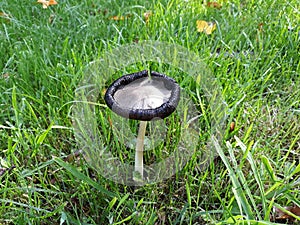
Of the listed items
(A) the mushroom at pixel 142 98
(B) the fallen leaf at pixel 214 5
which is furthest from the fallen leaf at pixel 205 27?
(A) the mushroom at pixel 142 98

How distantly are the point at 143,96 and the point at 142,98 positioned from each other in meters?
0.01

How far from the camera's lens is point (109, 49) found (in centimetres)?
233

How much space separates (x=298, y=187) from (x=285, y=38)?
1.20 m

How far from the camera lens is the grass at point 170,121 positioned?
157 centimetres

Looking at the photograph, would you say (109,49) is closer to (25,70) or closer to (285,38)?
(25,70)

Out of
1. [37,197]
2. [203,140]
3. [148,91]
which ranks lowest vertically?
[37,197]

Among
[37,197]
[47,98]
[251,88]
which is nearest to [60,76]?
[47,98]

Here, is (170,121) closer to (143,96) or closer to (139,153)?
(139,153)

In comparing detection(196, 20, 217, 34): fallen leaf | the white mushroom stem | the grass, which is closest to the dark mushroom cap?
the white mushroom stem

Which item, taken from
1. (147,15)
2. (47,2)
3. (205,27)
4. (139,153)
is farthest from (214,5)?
(139,153)

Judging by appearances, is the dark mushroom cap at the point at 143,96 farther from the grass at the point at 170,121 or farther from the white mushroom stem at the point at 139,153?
the grass at the point at 170,121

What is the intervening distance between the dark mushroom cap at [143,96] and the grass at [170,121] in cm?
28

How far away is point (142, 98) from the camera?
148cm

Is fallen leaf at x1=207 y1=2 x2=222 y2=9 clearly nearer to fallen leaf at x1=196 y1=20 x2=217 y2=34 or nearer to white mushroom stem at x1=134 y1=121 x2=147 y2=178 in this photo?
fallen leaf at x1=196 y1=20 x2=217 y2=34
